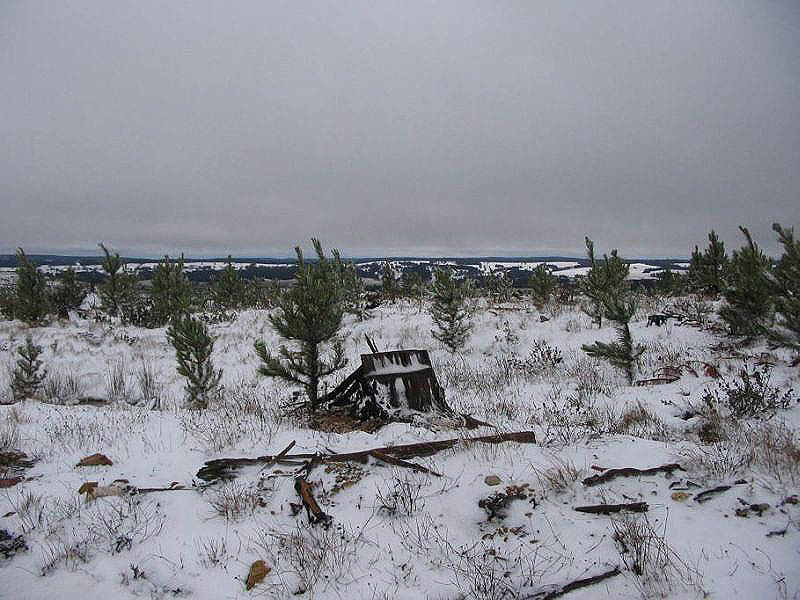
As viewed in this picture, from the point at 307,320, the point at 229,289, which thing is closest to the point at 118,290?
the point at 229,289

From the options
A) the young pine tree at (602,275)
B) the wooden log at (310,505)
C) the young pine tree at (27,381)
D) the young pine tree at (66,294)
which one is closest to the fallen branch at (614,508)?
the wooden log at (310,505)

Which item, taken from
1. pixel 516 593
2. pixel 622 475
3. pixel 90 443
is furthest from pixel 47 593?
pixel 622 475

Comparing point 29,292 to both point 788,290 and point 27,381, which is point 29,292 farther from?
point 788,290

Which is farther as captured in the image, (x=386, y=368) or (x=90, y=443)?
(x=386, y=368)

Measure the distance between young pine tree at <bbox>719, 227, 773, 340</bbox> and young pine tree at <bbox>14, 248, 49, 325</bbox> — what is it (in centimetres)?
2198

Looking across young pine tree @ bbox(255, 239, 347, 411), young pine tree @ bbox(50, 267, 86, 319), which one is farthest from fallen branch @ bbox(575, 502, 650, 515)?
young pine tree @ bbox(50, 267, 86, 319)

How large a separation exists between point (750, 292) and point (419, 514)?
8153 mm

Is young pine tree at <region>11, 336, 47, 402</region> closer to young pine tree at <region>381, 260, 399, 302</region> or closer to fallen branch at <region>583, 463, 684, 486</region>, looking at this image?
fallen branch at <region>583, 463, 684, 486</region>

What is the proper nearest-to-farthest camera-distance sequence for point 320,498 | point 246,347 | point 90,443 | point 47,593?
point 47,593 → point 320,498 → point 90,443 → point 246,347

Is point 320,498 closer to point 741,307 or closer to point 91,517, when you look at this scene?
point 91,517

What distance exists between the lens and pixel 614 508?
9.07 feet

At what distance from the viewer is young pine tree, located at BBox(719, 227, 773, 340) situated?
593cm

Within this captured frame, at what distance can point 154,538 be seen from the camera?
2807mm

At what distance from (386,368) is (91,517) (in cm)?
370
